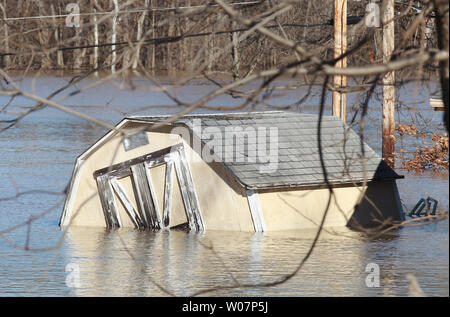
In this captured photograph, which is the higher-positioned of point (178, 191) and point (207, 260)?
point (178, 191)

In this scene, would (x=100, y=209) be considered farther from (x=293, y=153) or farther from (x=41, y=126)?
(x=41, y=126)

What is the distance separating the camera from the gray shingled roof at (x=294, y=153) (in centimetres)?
1557

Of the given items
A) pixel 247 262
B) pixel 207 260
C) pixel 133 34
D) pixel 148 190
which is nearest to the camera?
pixel 133 34

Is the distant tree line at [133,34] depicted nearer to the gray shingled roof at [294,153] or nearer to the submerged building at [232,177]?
the gray shingled roof at [294,153]

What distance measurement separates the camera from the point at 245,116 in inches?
671

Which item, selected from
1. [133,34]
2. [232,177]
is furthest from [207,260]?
[133,34]

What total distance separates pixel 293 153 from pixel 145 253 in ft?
11.1

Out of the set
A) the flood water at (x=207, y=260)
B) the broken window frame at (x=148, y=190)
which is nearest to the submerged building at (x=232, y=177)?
the broken window frame at (x=148, y=190)

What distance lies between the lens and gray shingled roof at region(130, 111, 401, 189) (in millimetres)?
15570

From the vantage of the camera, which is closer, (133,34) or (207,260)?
(133,34)

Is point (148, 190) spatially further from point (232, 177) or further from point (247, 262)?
point (247, 262)

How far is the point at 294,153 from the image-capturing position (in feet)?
54.1

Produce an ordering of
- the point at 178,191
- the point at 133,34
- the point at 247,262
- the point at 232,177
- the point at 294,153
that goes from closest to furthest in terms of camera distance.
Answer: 1. the point at 133,34
2. the point at 247,262
3. the point at 232,177
4. the point at 178,191
5. the point at 294,153

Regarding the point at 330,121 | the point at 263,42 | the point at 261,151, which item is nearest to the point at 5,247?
the point at 261,151
